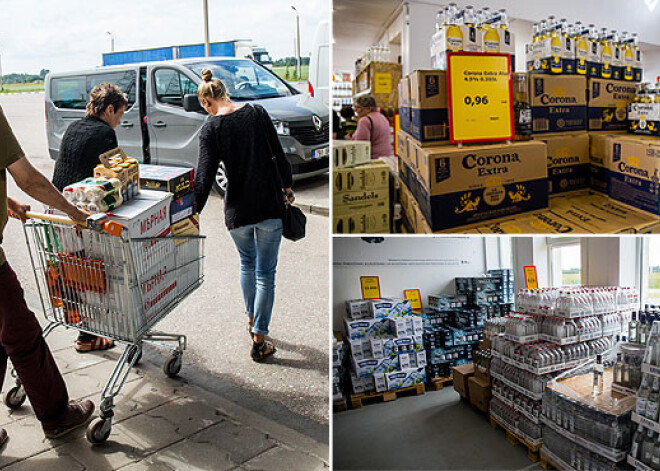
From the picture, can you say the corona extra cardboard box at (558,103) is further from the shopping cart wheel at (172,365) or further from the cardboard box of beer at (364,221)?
the shopping cart wheel at (172,365)

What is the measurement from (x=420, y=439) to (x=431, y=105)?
331cm

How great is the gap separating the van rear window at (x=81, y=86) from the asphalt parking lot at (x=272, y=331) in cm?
101

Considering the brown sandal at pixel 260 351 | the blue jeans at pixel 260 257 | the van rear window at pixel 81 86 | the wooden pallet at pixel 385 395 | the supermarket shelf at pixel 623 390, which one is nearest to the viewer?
the blue jeans at pixel 260 257

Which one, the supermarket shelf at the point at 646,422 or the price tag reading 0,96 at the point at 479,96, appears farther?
the supermarket shelf at the point at 646,422

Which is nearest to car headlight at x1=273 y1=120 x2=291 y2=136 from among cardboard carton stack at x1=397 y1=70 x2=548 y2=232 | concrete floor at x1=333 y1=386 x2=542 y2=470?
concrete floor at x1=333 y1=386 x2=542 y2=470

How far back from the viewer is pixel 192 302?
374 cm

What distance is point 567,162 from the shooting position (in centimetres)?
284

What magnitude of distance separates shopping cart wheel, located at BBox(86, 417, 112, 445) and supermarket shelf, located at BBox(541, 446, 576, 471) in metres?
3.02

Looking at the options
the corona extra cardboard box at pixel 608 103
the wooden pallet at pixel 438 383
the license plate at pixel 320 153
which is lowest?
the wooden pallet at pixel 438 383

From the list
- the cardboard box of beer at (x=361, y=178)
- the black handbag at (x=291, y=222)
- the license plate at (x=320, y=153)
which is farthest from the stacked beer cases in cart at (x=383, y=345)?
the cardboard box of beer at (x=361, y=178)

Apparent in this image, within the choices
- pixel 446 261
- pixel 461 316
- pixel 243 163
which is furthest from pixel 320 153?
pixel 243 163

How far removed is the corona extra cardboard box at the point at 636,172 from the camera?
253 centimetres

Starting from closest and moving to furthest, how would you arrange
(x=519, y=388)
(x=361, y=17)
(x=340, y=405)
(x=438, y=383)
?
1. (x=519, y=388)
2. (x=340, y=405)
3. (x=438, y=383)
4. (x=361, y=17)

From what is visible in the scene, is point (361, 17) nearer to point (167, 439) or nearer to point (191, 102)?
point (191, 102)
